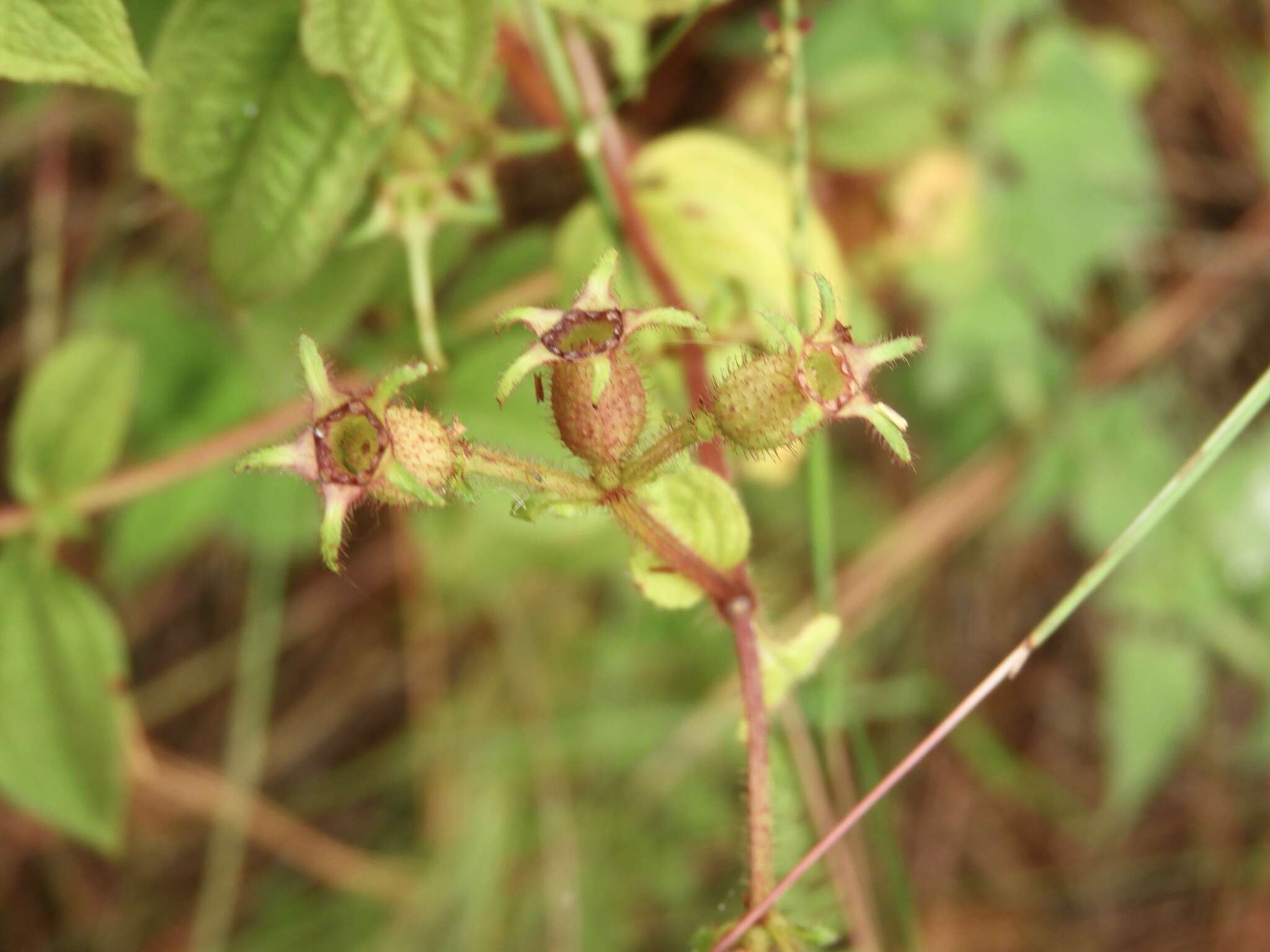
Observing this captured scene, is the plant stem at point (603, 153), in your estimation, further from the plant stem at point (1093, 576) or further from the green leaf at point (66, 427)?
the green leaf at point (66, 427)

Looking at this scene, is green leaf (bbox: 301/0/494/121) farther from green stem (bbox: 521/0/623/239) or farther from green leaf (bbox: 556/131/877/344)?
green leaf (bbox: 556/131/877/344)

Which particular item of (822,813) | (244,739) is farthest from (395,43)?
(244,739)

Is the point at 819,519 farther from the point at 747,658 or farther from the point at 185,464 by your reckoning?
the point at 185,464

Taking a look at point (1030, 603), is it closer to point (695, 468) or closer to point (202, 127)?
point (695, 468)

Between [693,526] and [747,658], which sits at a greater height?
[693,526]

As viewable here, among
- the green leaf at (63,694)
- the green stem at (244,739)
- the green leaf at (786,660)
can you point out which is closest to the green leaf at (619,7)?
the green leaf at (786,660)
